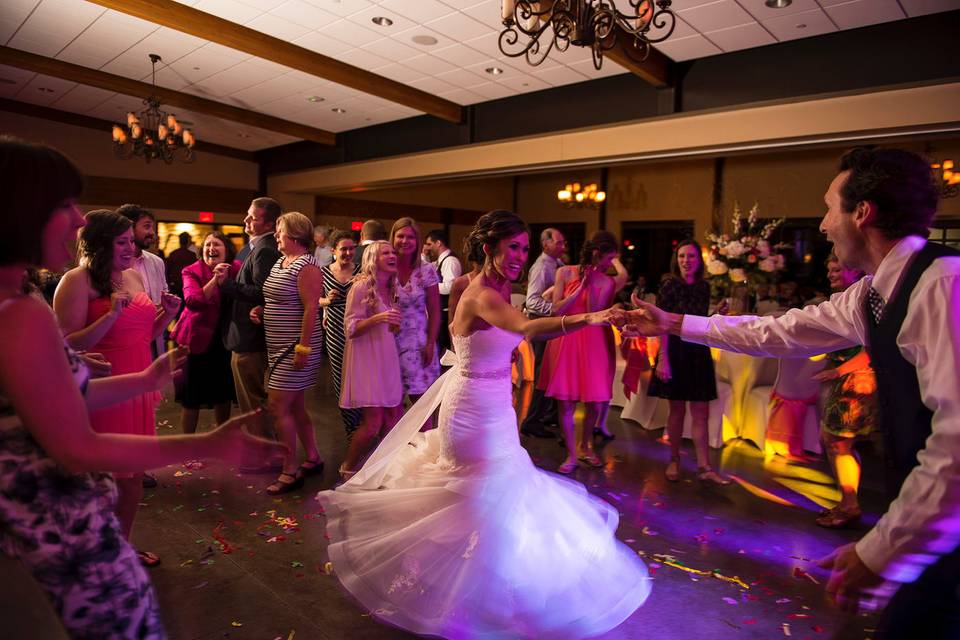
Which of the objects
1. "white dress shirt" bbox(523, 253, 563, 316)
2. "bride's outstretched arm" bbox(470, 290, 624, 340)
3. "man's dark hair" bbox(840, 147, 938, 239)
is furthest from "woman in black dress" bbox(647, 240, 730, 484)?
"man's dark hair" bbox(840, 147, 938, 239)

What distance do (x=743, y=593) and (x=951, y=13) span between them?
541 centimetres

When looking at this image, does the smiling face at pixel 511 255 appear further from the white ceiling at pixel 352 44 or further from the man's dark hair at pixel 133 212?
the white ceiling at pixel 352 44

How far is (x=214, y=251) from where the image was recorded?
3.96 m

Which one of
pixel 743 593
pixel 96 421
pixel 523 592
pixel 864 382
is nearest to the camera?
pixel 523 592

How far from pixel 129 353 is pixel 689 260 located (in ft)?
10.7

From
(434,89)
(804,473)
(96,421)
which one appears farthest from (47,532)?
(434,89)

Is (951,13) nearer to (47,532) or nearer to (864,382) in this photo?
(864,382)

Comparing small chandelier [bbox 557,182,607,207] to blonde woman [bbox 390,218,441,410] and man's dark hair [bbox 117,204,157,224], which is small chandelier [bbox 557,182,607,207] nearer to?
blonde woman [bbox 390,218,441,410]

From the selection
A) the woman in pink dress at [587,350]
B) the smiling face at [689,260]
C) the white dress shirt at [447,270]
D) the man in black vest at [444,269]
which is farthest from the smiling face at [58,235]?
the white dress shirt at [447,270]

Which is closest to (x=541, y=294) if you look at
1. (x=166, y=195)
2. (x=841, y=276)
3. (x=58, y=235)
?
(x=841, y=276)

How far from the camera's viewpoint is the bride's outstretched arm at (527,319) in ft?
7.02

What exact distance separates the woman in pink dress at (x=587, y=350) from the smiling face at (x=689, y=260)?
1.48 feet

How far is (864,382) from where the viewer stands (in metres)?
3.22

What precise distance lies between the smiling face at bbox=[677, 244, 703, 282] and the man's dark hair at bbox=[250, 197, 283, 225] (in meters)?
2.65
